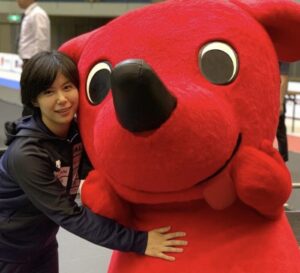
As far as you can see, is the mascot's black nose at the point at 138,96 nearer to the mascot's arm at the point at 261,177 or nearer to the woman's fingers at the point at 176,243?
the mascot's arm at the point at 261,177

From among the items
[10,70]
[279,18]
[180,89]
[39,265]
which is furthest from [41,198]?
[10,70]

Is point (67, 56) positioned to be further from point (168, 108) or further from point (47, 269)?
point (47, 269)

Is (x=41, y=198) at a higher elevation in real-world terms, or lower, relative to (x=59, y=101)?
lower

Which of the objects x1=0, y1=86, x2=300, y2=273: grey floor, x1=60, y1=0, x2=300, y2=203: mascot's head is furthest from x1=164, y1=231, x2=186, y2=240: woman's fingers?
x1=0, y1=86, x2=300, y2=273: grey floor

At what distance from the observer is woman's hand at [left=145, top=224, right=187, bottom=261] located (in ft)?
4.02

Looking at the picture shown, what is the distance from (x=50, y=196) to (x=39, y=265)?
17.1 inches

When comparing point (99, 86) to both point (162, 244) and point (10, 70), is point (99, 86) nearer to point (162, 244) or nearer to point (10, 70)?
point (162, 244)

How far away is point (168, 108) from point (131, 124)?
3.1 inches

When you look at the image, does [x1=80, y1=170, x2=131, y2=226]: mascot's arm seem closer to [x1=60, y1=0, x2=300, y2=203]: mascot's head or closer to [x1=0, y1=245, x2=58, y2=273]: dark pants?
[x1=60, y1=0, x2=300, y2=203]: mascot's head

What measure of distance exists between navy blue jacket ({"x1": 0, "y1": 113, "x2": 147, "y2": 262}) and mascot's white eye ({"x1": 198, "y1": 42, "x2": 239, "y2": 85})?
1.37ft

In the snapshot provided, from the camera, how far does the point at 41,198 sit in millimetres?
1359

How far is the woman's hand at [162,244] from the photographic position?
1.23 metres

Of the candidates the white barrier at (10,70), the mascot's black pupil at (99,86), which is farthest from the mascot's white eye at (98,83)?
the white barrier at (10,70)

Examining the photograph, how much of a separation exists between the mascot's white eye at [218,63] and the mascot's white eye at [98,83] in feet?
0.77
